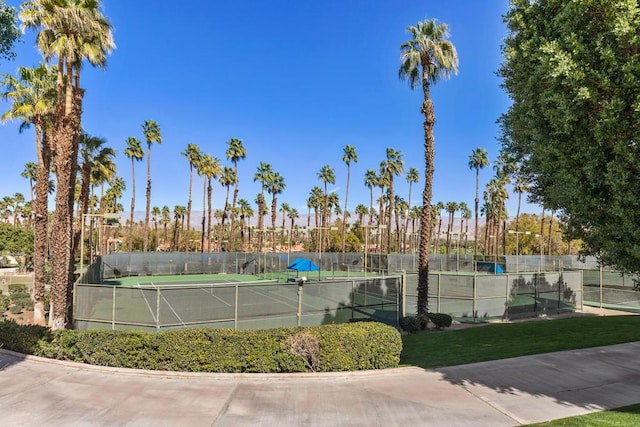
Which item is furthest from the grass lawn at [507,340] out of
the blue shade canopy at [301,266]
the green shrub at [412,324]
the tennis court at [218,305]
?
the blue shade canopy at [301,266]

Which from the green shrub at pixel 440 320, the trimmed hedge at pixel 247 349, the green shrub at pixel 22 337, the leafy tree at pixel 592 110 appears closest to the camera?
the leafy tree at pixel 592 110

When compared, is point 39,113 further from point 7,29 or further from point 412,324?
point 412,324

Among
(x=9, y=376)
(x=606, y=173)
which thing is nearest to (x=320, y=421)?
(x=606, y=173)

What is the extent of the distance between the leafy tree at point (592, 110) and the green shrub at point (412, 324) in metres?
Answer: 8.91

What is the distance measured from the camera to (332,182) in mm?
82000

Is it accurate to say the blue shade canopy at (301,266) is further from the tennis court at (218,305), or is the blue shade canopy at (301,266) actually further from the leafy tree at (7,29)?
the leafy tree at (7,29)

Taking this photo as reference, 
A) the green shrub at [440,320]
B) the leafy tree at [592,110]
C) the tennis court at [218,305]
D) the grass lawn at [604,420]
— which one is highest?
the leafy tree at [592,110]

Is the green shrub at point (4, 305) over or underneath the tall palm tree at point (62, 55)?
underneath

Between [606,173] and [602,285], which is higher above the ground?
[606,173]

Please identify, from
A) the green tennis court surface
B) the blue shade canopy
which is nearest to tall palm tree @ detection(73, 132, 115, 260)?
the green tennis court surface

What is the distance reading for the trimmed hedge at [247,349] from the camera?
10.6 m

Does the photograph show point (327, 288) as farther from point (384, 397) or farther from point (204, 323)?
point (384, 397)

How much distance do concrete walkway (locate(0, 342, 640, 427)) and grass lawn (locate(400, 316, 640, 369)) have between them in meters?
0.90

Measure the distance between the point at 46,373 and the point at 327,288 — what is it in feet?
29.8
